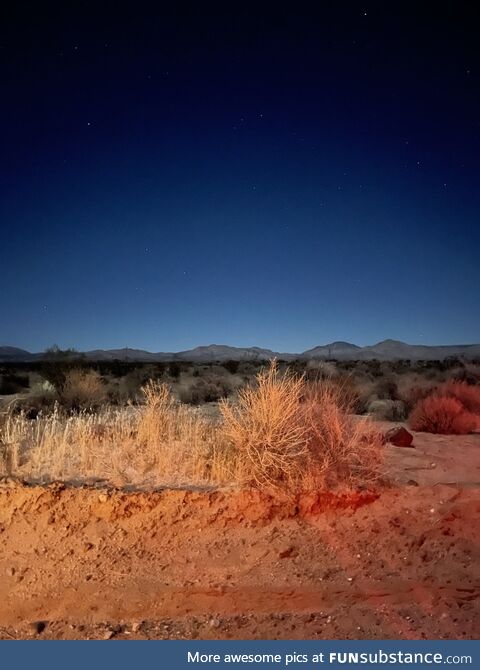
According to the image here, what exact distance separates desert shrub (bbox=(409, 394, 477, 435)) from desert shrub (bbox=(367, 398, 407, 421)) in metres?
1.33

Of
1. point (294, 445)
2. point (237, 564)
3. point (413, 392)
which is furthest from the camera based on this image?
point (413, 392)

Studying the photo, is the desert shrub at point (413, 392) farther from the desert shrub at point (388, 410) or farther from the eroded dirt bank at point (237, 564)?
the eroded dirt bank at point (237, 564)

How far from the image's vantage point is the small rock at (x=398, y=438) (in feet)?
33.8

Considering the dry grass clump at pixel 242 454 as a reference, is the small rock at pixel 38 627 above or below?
below

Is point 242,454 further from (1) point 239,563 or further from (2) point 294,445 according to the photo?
(1) point 239,563

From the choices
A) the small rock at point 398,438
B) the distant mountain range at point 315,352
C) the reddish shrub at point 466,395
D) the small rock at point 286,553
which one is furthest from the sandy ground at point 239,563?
the distant mountain range at point 315,352

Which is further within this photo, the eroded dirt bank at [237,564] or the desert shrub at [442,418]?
the desert shrub at [442,418]

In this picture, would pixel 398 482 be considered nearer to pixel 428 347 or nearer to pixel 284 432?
pixel 284 432

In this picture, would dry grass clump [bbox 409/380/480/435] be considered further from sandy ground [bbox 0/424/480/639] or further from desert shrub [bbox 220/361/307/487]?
desert shrub [bbox 220/361/307/487]

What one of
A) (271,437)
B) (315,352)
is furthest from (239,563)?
(315,352)

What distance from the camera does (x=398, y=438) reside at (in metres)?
10.4

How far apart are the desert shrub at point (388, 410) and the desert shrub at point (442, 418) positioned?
4.35ft

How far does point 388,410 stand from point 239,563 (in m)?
8.47

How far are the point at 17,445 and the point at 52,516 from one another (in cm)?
151
